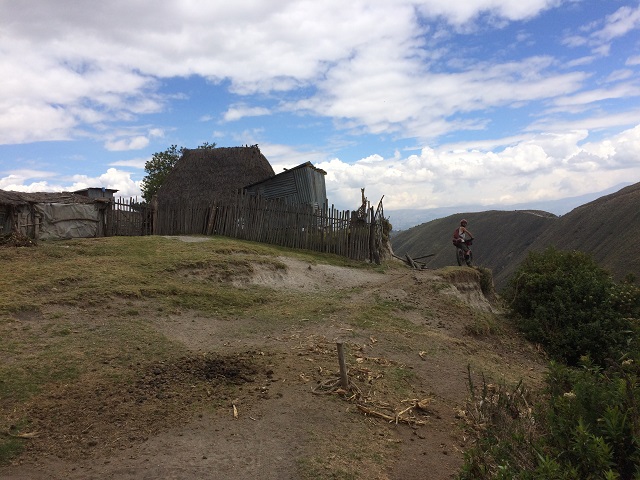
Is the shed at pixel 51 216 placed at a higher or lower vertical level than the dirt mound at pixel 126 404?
higher

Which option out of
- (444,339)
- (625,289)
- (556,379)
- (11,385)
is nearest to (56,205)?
(11,385)

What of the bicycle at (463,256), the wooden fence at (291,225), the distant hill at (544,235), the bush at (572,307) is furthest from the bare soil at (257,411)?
the distant hill at (544,235)

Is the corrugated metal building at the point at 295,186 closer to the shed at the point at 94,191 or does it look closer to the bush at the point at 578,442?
the shed at the point at 94,191

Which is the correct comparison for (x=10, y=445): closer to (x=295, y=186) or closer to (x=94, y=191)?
(x=295, y=186)

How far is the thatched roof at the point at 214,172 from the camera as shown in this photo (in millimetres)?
27812

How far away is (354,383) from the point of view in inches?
241

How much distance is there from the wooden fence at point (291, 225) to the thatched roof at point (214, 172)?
27.1ft

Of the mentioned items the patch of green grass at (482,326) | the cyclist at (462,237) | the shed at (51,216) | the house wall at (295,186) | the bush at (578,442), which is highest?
the house wall at (295,186)

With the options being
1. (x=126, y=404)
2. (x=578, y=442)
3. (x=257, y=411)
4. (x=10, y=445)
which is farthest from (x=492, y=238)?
(x=578, y=442)

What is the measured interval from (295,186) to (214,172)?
24.2ft

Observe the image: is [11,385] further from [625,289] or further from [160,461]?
[625,289]

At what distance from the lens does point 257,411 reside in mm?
5305

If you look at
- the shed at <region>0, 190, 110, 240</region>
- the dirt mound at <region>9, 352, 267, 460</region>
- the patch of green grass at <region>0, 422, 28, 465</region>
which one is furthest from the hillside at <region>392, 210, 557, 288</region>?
the patch of green grass at <region>0, 422, 28, 465</region>

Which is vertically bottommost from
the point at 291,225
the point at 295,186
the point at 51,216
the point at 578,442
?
the point at 578,442
